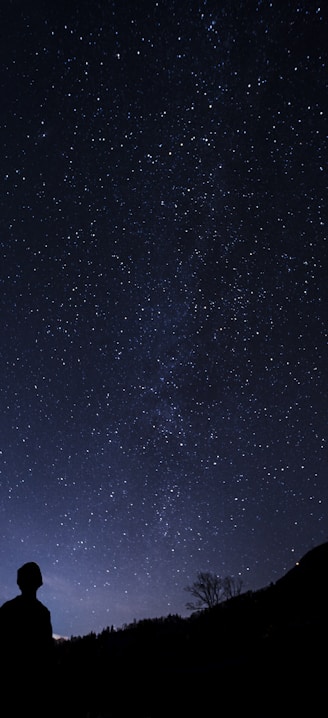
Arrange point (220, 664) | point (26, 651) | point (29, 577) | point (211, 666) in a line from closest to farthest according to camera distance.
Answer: point (26, 651) → point (29, 577) → point (220, 664) → point (211, 666)

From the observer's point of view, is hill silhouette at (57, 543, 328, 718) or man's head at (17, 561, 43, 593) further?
hill silhouette at (57, 543, 328, 718)

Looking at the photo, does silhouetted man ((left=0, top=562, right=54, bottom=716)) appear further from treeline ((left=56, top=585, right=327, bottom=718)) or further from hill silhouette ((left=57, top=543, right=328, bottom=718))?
hill silhouette ((left=57, top=543, right=328, bottom=718))

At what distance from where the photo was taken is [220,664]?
28.2 ft

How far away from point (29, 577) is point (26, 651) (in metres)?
0.58

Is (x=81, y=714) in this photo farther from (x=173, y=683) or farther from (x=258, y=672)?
(x=258, y=672)

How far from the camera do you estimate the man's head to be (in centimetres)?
375

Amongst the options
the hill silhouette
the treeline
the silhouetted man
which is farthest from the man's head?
the hill silhouette

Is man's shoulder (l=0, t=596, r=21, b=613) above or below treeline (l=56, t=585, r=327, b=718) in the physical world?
above

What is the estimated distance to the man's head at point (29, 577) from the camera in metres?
3.75

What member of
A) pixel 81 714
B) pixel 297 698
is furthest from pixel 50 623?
pixel 81 714

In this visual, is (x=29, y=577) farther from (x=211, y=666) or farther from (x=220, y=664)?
(x=211, y=666)

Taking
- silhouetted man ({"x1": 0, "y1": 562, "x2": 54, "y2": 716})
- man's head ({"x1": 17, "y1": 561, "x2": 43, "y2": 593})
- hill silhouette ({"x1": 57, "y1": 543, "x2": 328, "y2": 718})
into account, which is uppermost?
man's head ({"x1": 17, "y1": 561, "x2": 43, "y2": 593})

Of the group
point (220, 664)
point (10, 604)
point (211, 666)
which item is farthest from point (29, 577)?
point (211, 666)

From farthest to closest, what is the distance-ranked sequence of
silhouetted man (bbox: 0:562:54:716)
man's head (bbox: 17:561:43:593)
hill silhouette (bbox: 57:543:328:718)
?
hill silhouette (bbox: 57:543:328:718) → man's head (bbox: 17:561:43:593) → silhouetted man (bbox: 0:562:54:716)
